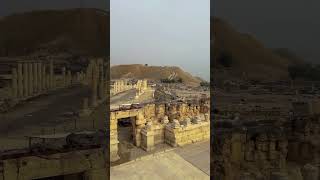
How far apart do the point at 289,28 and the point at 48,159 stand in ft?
9.67

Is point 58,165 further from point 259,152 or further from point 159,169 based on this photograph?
point 159,169

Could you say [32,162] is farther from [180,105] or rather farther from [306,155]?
[180,105]

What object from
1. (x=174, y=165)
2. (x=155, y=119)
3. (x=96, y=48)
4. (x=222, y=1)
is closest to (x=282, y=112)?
(x=222, y=1)

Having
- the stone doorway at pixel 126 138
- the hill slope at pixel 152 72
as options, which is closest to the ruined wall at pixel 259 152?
the stone doorway at pixel 126 138

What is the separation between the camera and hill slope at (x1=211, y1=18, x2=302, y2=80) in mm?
3814

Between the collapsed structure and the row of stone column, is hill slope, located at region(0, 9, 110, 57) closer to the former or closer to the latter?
the row of stone column

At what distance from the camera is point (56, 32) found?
12.2ft

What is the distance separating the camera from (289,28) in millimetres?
3822

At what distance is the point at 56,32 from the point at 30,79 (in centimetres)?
59

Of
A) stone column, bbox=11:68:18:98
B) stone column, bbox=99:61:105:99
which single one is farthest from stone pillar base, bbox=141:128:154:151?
stone column, bbox=11:68:18:98

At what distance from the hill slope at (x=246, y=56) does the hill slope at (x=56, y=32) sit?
127 centimetres

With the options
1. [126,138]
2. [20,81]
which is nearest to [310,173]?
[20,81]

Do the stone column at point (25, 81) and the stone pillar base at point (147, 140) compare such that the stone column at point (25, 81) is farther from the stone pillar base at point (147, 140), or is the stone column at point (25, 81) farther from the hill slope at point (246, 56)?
the stone pillar base at point (147, 140)

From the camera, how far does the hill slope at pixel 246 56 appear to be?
150 inches
